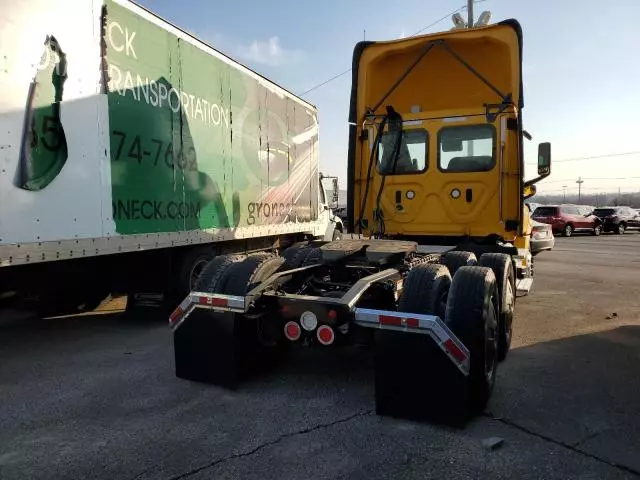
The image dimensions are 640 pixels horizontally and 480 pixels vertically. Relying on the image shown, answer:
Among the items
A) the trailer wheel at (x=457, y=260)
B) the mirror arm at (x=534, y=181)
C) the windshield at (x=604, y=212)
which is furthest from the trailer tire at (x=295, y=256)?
the windshield at (x=604, y=212)

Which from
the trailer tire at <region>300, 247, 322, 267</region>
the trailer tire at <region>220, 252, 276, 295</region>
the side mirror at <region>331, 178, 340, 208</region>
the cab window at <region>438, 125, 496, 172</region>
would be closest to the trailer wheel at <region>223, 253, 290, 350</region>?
the trailer tire at <region>220, 252, 276, 295</region>

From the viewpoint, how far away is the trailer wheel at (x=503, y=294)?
17.2 feet

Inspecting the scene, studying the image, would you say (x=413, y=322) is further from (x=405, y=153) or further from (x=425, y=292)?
(x=405, y=153)

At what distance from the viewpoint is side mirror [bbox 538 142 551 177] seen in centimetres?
668

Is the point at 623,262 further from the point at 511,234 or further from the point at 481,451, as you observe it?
the point at 481,451

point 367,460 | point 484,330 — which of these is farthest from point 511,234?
point 367,460

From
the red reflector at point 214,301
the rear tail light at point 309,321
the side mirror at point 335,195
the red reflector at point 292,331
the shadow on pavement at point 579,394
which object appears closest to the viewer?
the shadow on pavement at point 579,394

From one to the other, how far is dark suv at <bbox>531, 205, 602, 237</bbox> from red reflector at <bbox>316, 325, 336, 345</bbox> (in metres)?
24.6

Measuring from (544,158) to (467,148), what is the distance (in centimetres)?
101

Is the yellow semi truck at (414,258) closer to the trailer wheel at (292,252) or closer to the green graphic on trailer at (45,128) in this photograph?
the trailer wheel at (292,252)

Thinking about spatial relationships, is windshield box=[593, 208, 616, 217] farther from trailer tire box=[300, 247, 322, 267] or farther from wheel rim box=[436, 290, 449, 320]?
wheel rim box=[436, 290, 449, 320]

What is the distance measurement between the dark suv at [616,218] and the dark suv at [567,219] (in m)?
1.90

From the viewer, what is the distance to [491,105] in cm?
649

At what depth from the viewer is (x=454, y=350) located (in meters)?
3.58
